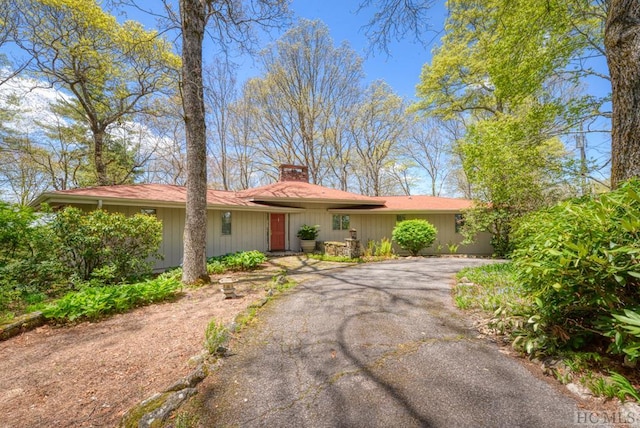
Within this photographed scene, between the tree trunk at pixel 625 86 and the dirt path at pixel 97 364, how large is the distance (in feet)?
19.2

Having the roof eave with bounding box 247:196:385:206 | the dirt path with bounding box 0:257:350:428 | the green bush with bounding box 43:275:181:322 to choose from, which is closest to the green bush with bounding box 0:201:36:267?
the green bush with bounding box 43:275:181:322

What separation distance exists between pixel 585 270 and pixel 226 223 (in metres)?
10.7

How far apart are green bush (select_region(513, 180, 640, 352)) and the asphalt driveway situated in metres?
0.69

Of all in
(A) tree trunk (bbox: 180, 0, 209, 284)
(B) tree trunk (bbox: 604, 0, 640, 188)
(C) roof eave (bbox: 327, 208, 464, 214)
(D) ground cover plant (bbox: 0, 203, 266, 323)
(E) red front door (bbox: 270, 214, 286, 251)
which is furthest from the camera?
(C) roof eave (bbox: 327, 208, 464, 214)

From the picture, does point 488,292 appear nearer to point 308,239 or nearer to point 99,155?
point 308,239

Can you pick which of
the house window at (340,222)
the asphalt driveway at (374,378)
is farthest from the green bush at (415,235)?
the asphalt driveway at (374,378)

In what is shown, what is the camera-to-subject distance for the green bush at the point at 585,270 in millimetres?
2057

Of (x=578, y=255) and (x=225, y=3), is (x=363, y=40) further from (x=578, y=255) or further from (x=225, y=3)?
(x=578, y=255)

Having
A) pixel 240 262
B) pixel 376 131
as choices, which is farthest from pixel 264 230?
pixel 376 131

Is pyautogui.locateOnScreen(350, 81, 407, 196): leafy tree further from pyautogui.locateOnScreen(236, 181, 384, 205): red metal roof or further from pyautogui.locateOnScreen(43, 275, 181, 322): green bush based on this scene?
pyautogui.locateOnScreen(43, 275, 181, 322): green bush

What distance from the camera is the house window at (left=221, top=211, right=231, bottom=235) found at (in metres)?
10.7

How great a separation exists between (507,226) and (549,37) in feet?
23.6

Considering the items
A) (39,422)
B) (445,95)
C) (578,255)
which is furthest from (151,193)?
(445,95)

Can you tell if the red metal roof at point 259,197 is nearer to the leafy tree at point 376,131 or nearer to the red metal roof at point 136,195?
the red metal roof at point 136,195
